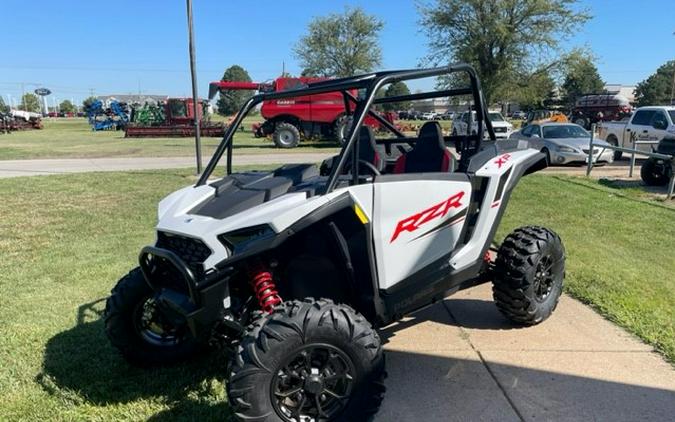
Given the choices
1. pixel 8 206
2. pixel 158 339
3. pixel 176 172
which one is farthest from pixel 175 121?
pixel 158 339

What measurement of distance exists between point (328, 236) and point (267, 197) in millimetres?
393

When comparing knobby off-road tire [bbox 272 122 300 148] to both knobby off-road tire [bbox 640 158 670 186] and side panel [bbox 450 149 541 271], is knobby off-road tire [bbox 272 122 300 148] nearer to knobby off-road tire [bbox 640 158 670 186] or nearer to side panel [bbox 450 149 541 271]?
knobby off-road tire [bbox 640 158 670 186]

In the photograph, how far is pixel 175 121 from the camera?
1284 inches

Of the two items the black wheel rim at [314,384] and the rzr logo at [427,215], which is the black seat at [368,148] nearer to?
the rzr logo at [427,215]

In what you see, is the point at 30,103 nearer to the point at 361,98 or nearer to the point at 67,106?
the point at 67,106

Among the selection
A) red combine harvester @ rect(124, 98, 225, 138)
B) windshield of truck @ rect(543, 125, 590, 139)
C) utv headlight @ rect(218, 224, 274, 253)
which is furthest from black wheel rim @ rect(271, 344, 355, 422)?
red combine harvester @ rect(124, 98, 225, 138)

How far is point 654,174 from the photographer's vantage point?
34.7 ft

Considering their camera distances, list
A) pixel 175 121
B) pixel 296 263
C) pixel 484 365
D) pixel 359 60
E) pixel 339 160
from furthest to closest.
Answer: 1. pixel 359 60
2. pixel 175 121
3. pixel 484 365
4. pixel 296 263
5. pixel 339 160

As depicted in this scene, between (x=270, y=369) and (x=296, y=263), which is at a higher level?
(x=296, y=263)

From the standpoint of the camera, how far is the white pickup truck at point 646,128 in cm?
1395

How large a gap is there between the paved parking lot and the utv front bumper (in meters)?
1.06

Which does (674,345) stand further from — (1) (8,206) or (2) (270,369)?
(1) (8,206)

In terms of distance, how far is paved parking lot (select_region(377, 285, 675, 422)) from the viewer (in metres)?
2.85

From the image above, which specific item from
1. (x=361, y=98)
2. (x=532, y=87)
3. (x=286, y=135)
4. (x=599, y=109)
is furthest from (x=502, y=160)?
(x=599, y=109)
